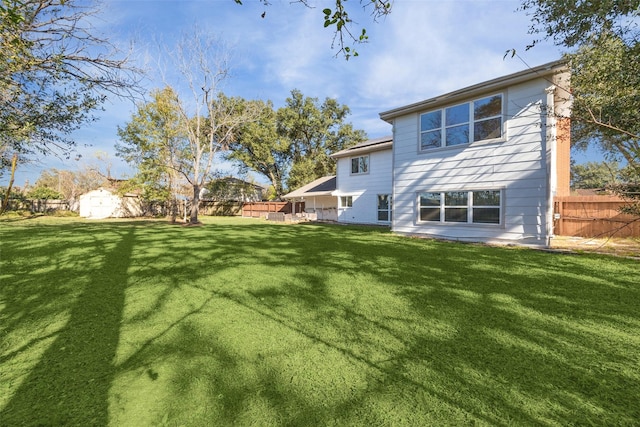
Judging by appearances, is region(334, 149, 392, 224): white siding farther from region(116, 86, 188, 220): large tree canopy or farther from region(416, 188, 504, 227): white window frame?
region(116, 86, 188, 220): large tree canopy

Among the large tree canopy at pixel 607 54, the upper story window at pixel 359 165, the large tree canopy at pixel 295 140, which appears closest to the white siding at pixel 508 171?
the large tree canopy at pixel 607 54

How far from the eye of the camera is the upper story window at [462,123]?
9195mm

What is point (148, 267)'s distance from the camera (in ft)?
18.2

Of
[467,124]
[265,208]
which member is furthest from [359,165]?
[265,208]

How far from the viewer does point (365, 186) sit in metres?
17.8

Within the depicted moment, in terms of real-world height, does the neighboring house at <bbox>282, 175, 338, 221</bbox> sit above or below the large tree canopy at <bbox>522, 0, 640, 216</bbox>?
below

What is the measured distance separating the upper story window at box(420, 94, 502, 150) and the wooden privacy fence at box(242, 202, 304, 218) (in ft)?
61.8

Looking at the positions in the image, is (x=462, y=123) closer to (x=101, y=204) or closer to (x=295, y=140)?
(x=295, y=140)

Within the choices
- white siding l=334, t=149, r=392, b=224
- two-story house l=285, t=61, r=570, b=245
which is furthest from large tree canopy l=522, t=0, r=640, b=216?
white siding l=334, t=149, r=392, b=224

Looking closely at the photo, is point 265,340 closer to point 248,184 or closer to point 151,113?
point 151,113

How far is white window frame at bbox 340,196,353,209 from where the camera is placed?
18.9m

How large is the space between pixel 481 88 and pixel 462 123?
124cm

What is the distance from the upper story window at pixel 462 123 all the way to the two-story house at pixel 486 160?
31 millimetres

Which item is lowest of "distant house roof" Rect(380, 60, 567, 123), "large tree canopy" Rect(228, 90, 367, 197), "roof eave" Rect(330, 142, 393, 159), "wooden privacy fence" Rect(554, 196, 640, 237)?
"wooden privacy fence" Rect(554, 196, 640, 237)
